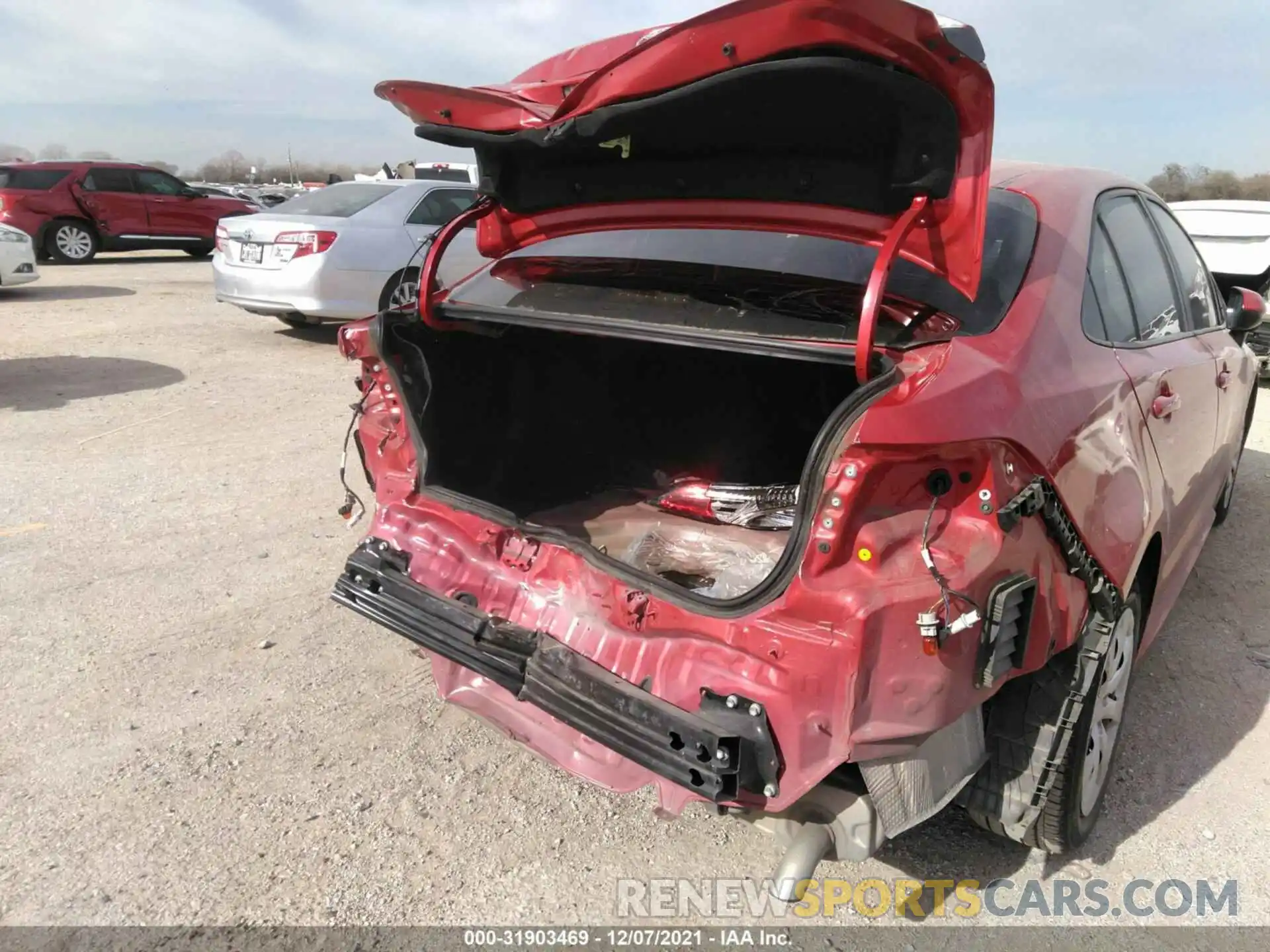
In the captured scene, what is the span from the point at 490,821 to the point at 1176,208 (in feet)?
31.3

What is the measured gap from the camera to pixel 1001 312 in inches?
83.1

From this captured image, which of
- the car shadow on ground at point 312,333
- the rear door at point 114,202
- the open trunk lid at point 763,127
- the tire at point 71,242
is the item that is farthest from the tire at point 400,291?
the tire at point 71,242

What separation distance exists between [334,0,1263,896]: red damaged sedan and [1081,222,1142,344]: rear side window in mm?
16

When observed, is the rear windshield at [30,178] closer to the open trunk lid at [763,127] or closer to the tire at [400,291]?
the tire at [400,291]

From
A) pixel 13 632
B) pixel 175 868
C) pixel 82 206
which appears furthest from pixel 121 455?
pixel 82 206

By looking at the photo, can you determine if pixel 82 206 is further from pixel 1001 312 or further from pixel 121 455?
pixel 1001 312

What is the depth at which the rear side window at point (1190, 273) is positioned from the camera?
3.39m

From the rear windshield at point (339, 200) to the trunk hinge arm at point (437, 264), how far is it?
6157mm

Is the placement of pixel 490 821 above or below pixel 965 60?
below

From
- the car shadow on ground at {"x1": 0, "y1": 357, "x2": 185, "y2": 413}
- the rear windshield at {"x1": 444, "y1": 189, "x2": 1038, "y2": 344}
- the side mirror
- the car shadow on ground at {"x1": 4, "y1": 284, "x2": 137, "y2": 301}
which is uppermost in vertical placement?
the rear windshield at {"x1": 444, "y1": 189, "x2": 1038, "y2": 344}

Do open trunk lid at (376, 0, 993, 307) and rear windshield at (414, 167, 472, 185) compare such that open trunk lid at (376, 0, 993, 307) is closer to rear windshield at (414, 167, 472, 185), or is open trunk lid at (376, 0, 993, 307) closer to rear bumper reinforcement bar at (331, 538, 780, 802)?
rear bumper reinforcement bar at (331, 538, 780, 802)

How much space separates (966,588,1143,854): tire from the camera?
7.22 ft

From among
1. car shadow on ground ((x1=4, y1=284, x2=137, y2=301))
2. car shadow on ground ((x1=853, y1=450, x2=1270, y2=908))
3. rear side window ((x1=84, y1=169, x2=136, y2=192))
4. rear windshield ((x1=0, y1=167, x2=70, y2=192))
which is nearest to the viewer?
car shadow on ground ((x1=853, y1=450, x2=1270, y2=908))

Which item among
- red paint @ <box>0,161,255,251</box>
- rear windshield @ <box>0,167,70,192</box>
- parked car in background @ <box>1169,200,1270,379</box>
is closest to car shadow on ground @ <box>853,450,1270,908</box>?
parked car in background @ <box>1169,200,1270,379</box>
